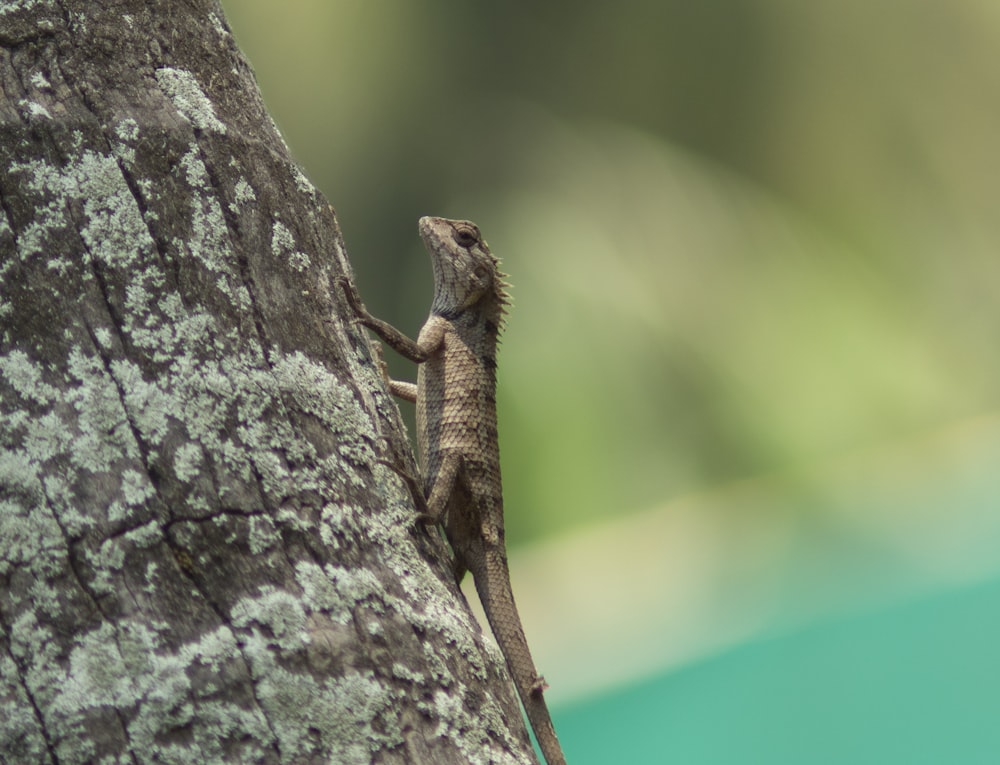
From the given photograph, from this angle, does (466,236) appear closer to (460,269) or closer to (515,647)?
(460,269)

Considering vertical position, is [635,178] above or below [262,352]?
above

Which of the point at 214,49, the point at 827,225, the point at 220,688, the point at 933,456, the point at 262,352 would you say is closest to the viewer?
the point at 220,688

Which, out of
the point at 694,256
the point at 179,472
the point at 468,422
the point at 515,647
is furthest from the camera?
the point at 694,256

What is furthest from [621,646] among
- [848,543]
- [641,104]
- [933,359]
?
[641,104]

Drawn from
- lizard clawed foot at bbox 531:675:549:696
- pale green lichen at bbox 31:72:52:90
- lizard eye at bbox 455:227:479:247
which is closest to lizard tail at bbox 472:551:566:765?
lizard clawed foot at bbox 531:675:549:696

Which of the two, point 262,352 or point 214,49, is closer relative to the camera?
point 262,352

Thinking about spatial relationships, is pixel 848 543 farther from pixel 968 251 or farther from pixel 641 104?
pixel 641 104

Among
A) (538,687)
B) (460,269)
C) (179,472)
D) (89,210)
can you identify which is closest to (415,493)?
(179,472)

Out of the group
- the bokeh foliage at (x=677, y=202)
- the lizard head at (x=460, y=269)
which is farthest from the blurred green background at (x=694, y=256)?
the lizard head at (x=460, y=269)
